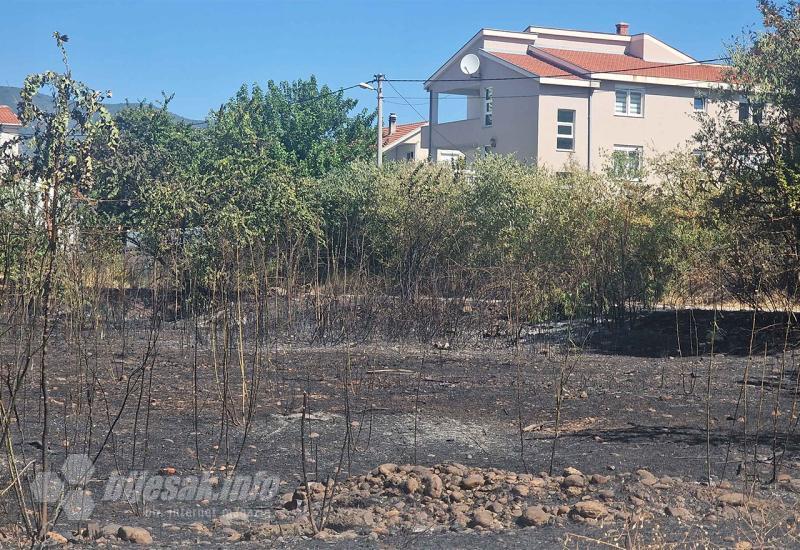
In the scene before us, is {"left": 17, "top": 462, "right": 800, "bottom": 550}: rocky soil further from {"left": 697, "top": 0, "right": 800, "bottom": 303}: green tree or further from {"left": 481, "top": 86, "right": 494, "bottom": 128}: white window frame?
{"left": 481, "top": 86, "right": 494, "bottom": 128}: white window frame

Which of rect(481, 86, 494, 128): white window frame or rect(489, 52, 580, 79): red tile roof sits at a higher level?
rect(489, 52, 580, 79): red tile roof

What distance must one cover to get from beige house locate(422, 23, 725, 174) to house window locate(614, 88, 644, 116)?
4cm

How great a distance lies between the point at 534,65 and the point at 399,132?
15899 mm

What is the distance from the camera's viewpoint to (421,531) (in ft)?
17.4

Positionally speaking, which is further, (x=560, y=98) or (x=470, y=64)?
(x=470, y=64)

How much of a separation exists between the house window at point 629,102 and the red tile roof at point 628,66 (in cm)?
81

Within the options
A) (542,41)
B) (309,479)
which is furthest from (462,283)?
(542,41)

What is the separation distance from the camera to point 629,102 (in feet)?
136

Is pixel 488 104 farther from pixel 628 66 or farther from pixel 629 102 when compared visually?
pixel 628 66

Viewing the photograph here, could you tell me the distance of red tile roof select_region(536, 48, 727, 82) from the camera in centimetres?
4153

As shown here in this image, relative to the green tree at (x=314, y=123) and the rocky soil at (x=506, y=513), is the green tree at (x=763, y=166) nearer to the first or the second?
the rocky soil at (x=506, y=513)

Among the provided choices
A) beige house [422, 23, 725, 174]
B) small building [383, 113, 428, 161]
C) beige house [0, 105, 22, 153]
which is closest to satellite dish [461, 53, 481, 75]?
beige house [422, 23, 725, 174]

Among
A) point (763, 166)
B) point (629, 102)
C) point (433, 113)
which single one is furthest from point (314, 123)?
point (763, 166)

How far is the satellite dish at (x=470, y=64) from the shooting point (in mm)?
41750
